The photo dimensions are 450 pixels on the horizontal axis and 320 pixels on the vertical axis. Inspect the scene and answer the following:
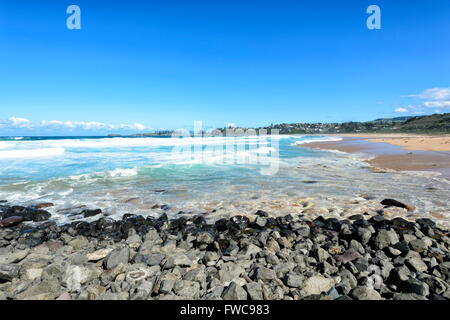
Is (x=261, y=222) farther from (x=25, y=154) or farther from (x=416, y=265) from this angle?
(x=25, y=154)

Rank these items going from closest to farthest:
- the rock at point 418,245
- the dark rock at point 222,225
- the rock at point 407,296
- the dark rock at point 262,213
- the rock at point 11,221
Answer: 1. the rock at point 407,296
2. the rock at point 418,245
3. the dark rock at point 222,225
4. the rock at point 11,221
5. the dark rock at point 262,213

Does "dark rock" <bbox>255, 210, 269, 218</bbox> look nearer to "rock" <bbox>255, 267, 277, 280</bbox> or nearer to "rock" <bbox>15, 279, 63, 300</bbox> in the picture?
"rock" <bbox>255, 267, 277, 280</bbox>

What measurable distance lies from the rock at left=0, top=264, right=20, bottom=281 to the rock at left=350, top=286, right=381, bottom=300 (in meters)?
4.19

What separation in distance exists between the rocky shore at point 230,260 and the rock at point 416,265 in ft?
0.04

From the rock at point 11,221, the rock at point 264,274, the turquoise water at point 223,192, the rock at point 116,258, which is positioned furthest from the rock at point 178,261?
the rock at point 11,221

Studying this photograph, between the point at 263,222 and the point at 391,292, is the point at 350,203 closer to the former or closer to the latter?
the point at 263,222

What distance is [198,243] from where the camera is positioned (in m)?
4.20

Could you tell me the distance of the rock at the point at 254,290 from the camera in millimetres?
2797

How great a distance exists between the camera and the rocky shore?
9.46 feet

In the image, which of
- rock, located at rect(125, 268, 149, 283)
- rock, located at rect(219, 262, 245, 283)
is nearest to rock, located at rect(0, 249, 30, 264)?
rock, located at rect(125, 268, 149, 283)

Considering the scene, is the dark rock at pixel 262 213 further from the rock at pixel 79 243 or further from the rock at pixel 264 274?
the rock at pixel 79 243
